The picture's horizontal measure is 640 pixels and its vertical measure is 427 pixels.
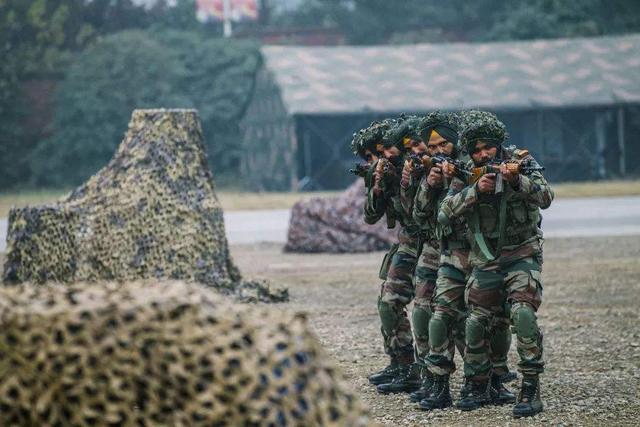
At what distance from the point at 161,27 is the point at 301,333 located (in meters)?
48.7

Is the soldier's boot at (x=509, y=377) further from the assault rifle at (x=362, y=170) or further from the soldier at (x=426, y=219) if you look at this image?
the assault rifle at (x=362, y=170)

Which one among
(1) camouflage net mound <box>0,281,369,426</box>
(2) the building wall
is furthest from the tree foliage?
(1) camouflage net mound <box>0,281,369,426</box>

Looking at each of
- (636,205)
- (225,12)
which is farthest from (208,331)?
(225,12)

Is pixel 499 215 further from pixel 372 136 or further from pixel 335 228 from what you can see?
pixel 335 228

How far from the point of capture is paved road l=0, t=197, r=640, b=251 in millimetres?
19656

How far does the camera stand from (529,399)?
683cm

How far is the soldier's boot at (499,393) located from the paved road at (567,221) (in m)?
11.9

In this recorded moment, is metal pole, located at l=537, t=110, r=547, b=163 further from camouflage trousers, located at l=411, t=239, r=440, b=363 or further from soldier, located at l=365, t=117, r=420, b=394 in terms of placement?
camouflage trousers, located at l=411, t=239, r=440, b=363

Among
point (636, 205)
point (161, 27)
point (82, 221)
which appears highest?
point (161, 27)

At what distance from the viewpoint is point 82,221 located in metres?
11.0

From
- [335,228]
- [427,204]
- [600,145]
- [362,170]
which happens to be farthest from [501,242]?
[600,145]

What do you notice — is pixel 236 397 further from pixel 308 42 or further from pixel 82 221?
pixel 308 42

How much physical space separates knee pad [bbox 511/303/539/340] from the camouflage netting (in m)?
4.94

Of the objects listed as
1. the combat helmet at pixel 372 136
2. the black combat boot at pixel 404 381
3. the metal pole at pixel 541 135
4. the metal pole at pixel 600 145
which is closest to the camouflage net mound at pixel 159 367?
the black combat boot at pixel 404 381
